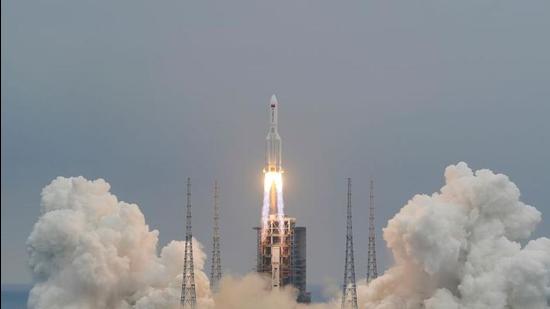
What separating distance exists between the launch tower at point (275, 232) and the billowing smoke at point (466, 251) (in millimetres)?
5021

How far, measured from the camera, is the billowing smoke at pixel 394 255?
6756 centimetres

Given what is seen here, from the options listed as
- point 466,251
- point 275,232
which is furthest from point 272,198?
point 466,251

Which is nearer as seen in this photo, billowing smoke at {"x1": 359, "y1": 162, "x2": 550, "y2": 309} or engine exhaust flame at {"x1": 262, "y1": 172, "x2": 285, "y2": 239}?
billowing smoke at {"x1": 359, "y1": 162, "x2": 550, "y2": 309}

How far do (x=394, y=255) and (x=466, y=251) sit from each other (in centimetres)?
377

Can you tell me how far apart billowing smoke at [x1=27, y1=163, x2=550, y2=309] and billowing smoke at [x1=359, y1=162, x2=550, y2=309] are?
46mm

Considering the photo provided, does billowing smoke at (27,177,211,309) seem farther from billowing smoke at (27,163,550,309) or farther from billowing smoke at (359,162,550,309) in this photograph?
billowing smoke at (359,162,550,309)

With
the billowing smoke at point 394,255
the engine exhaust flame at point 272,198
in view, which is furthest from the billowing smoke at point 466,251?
the engine exhaust flame at point 272,198

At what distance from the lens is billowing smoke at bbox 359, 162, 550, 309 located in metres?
67.2

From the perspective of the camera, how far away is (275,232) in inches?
2936

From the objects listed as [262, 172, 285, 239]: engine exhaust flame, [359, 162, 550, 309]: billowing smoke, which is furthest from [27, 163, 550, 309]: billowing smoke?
[262, 172, 285, 239]: engine exhaust flame

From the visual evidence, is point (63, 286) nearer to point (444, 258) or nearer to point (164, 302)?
point (164, 302)

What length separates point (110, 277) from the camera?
234 ft

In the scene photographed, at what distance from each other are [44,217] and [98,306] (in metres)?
5.08

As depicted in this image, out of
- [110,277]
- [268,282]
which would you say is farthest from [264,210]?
[110,277]
